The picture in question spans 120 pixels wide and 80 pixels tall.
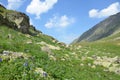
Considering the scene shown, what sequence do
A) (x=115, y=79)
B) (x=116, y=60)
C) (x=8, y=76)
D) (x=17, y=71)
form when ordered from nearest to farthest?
(x=8, y=76) < (x=17, y=71) < (x=115, y=79) < (x=116, y=60)

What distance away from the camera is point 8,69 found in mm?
12531

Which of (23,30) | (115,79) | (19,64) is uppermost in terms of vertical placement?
(23,30)

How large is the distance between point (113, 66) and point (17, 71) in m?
21.3

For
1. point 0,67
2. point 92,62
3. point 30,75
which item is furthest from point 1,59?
point 92,62

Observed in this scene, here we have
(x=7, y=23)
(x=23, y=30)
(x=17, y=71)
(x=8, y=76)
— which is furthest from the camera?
(x=23, y=30)

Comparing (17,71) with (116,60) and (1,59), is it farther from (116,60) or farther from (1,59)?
(116,60)

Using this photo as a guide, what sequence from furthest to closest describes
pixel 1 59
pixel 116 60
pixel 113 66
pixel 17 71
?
pixel 116 60 < pixel 113 66 < pixel 1 59 < pixel 17 71

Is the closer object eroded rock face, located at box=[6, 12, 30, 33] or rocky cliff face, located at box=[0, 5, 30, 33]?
rocky cliff face, located at box=[0, 5, 30, 33]

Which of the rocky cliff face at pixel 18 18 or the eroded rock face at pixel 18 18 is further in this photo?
the eroded rock face at pixel 18 18

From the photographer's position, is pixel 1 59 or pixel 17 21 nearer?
pixel 1 59

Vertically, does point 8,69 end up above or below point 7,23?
below

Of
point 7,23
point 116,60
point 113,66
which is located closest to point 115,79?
point 113,66

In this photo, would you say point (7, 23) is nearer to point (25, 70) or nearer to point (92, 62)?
point (92, 62)

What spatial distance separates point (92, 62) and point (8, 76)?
22161 millimetres
